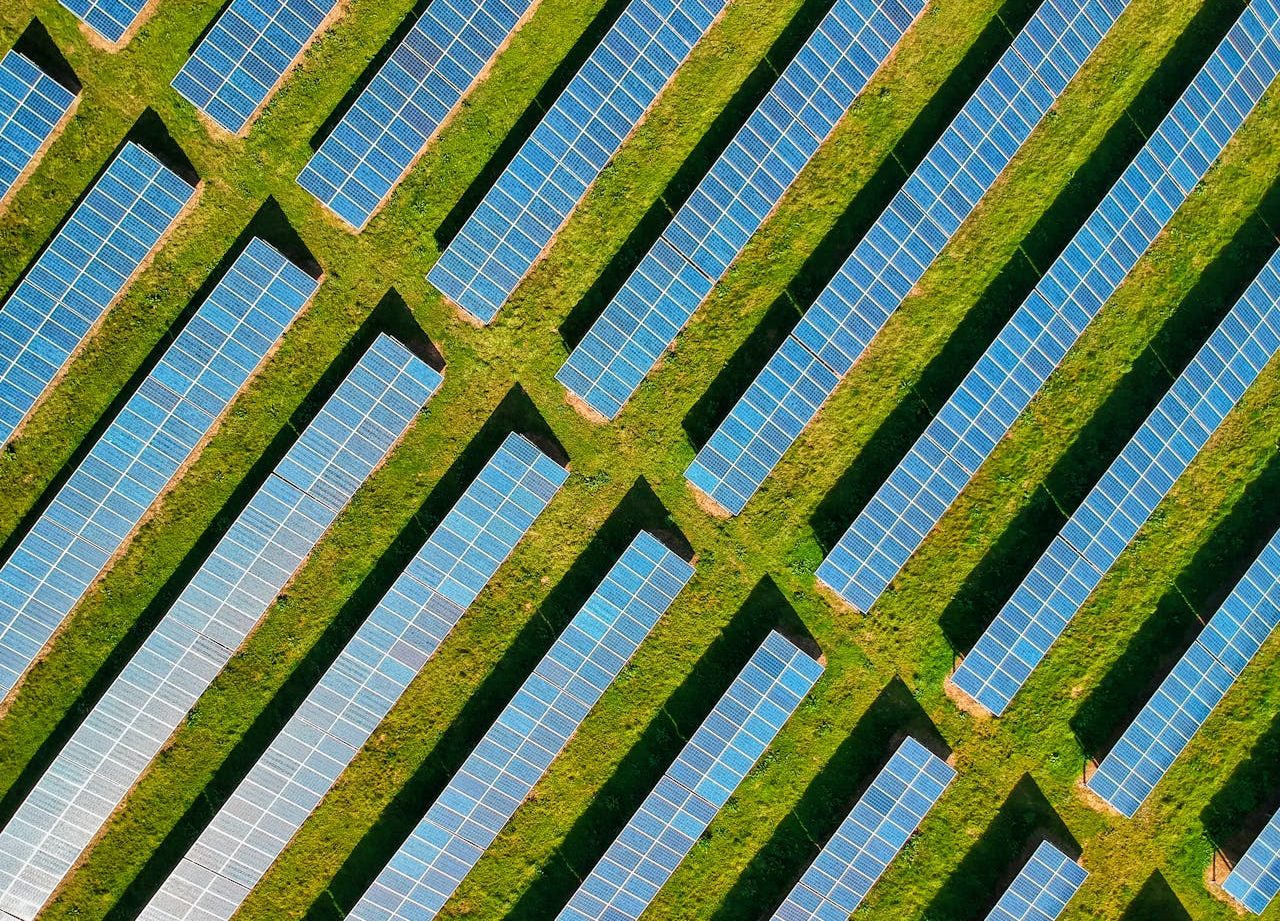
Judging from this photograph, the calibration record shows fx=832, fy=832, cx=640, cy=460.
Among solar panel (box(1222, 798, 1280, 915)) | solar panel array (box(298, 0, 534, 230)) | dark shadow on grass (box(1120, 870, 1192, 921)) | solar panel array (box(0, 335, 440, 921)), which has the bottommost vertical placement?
solar panel array (box(0, 335, 440, 921))

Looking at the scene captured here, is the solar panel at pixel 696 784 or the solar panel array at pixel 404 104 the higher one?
the solar panel array at pixel 404 104

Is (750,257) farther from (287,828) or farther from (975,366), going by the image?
(287,828)

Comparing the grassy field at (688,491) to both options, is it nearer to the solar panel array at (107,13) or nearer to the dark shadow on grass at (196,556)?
the dark shadow on grass at (196,556)

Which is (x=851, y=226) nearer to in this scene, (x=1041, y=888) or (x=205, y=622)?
(x=1041, y=888)

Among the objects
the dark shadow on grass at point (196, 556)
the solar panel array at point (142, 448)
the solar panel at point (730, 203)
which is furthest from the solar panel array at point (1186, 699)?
the solar panel array at point (142, 448)

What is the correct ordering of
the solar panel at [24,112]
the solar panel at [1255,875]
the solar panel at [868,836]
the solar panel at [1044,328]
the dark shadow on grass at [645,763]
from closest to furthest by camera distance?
the solar panel at [24,112] < the solar panel at [1044,328] < the solar panel at [868,836] < the dark shadow on grass at [645,763] < the solar panel at [1255,875]

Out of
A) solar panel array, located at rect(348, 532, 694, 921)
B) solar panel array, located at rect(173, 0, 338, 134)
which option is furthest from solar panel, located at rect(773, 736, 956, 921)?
solar panel array, located at rect(173, 0, 338, 134)

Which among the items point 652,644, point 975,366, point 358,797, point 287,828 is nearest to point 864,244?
point 975,366

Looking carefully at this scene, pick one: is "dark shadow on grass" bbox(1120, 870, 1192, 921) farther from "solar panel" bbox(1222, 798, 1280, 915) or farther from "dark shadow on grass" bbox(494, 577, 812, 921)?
"dark shadow on grass" bbox(494, 577, 812, 921)
